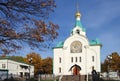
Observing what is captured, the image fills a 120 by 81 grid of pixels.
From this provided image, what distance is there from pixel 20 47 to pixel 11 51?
0.63 m

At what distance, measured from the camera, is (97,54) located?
2603 inches

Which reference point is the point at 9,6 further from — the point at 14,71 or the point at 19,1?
the point at 14,71

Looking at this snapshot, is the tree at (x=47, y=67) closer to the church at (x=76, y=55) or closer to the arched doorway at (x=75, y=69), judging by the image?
the church at (x=76, y=55)

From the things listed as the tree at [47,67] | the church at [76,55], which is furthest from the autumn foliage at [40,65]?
the church at [76,55]

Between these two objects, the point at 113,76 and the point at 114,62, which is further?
the point at 114,62

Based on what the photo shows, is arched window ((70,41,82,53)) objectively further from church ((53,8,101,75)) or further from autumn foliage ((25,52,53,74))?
autumn foliage ((25,52,53,74))

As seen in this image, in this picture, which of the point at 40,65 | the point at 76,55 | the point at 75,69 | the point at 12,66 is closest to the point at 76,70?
the point at 75,69

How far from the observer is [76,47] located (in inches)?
2689

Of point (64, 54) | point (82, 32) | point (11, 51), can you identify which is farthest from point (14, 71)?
point (11, 51)

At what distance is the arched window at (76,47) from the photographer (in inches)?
2682

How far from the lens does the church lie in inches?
2613

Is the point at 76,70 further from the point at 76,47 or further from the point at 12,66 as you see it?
the point at 12,66

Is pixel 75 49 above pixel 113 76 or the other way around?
above

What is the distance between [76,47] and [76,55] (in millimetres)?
1936
